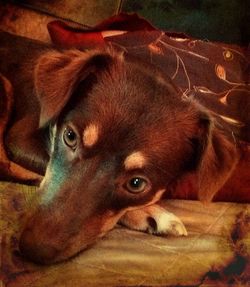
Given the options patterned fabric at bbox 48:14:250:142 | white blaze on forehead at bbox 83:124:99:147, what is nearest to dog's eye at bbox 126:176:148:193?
white blaze on forehead at bbox 83:124:99:147

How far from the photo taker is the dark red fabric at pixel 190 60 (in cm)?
110

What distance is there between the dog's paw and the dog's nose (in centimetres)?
19

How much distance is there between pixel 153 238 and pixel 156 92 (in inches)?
12.2

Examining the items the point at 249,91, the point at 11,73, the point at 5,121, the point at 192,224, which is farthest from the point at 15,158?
the point at 249,91

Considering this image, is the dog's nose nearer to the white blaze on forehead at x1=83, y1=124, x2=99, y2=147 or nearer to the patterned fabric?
the white blaze on forehead at x1=83, y1=124, x2=99, y2=147

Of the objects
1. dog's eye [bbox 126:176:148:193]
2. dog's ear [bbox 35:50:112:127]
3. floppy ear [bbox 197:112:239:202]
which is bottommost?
dog's eye [bbox 126:176:148:193]

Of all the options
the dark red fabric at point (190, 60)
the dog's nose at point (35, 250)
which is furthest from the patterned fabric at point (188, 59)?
the dog's nose at point (35, 250)

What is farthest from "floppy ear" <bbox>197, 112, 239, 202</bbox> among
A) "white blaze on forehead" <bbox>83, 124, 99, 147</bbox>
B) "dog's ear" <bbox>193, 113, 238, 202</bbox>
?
"white blaze on forehead" <bbox>83, 124, 99, 147</bbox>

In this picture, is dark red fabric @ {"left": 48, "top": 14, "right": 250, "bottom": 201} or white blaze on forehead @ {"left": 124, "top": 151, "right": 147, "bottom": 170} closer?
white blaze on forehead @ {"left": 124, "top": 151, "right": 147, "bottom": 170}

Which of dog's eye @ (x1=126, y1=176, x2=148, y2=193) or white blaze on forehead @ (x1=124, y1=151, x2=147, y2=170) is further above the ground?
white blaze on forehead @ (x1=124, y1=151, x2=147, y2=170)

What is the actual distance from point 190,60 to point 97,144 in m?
0.35

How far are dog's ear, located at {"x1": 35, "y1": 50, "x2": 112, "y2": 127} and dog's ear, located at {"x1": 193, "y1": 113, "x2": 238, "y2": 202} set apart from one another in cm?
25

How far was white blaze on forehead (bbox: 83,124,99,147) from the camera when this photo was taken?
95 cm

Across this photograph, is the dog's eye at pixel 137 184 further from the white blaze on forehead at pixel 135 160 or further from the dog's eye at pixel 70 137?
the dog's eye at pixel 70 137
